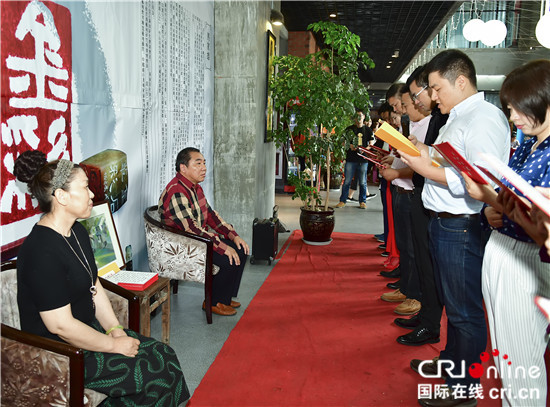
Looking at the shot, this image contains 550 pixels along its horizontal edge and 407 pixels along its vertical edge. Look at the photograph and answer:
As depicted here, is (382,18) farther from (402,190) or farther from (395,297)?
(395,297)

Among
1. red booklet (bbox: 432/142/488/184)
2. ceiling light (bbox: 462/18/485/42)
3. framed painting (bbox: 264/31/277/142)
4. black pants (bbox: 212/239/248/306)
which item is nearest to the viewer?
red booklet (bbox: 432/142/488/184)

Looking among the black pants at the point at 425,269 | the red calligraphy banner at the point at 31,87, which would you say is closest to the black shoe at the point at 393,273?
the black pants at the point at 425,269

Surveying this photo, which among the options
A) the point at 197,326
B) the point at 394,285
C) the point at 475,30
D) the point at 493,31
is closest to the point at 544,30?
the point at 493,31

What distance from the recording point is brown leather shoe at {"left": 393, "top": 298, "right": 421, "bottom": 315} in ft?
10.8

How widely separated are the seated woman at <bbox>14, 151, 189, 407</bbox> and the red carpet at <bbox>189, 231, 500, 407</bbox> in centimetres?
51

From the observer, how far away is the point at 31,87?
6.70ft

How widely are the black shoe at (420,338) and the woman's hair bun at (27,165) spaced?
215 cm

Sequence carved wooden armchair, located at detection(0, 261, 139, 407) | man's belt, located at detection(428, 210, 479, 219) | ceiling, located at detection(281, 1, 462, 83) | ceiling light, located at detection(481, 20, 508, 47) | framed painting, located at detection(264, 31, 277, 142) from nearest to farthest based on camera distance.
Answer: carved wooden armchair, located at detection(0, 261, 139, 407) < man's belt, located at detection(428, 210, 479, 219) < framed painting, located at detection(264, 31, 277, 142) < ceiling light, located at detection(481, 20, 508, 47) < ceiling, located at detection(281, 1, 462, 83)

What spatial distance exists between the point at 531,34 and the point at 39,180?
50.1 feet

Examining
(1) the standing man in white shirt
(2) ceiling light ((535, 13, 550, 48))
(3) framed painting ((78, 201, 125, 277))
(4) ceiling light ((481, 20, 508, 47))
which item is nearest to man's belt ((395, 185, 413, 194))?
(1) the standing man in white shirt

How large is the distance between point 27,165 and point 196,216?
5.03 ft

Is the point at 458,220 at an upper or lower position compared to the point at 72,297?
upper

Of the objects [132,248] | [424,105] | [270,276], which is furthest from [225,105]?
[424,105]

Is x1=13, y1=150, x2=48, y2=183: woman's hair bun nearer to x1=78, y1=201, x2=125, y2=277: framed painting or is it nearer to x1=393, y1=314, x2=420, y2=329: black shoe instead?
x1=78, y1=201, x2=125, y2=277: framed painting
